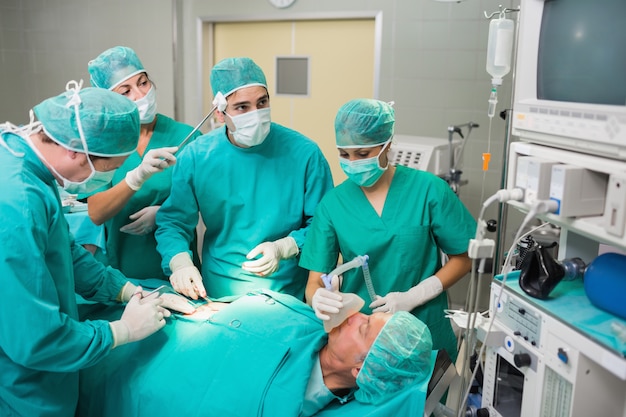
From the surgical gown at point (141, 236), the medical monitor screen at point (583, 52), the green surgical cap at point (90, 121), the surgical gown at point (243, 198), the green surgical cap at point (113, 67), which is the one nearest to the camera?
the medical monitor screen at point (583, 52)

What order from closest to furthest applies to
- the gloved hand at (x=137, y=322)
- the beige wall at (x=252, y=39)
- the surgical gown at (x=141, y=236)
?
the gloved hand at (x=137, y=322), the surgical gown at (x=141, y=236), the beige wall at (x=252, y=39)

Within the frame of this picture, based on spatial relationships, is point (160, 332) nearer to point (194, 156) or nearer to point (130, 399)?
point (130, 399)

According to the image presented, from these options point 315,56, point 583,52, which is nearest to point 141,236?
point 583,52

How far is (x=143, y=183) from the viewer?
2.27 metres

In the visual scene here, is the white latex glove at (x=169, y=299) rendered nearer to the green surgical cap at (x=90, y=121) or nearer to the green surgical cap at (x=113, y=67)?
the green surgical cap at (x=90, y=121)

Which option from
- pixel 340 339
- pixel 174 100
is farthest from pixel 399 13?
pixel 340 339

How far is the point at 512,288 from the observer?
1332mm

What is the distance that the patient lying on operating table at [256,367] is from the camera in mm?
1560

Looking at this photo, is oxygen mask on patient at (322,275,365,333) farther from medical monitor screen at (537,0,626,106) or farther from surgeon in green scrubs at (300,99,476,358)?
medical monitor screen at (537,0,626,106)

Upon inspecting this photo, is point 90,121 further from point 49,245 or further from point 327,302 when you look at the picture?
point 327,302

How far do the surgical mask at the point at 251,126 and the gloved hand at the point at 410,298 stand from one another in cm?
74

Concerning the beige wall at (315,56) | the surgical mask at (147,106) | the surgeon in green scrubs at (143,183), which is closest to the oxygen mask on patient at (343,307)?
the surgeon in green scrubs at (143,183)

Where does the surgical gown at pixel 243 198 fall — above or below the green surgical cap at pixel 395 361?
above

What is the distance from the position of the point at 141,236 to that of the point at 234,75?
829mm
